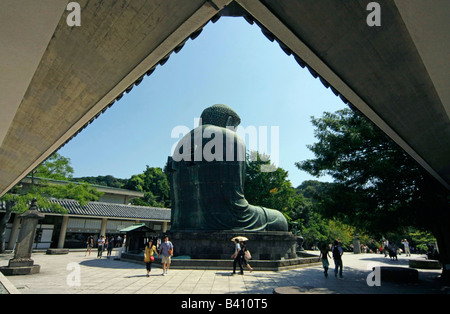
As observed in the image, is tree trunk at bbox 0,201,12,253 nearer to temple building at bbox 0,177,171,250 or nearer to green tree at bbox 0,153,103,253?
green tree at bbox 0,153,103,253

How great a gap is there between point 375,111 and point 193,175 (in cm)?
963

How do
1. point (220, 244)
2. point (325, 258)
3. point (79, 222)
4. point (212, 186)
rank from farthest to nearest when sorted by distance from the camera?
A: point (79, 222), point (212, 186), point (220, 244), point (325, 258)

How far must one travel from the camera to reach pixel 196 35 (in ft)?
10.1

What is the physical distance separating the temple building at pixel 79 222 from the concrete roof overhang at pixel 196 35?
2033 cm

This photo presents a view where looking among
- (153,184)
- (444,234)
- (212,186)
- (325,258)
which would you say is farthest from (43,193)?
(153,184)

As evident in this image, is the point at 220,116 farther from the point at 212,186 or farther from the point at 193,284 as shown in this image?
the point at 193,284

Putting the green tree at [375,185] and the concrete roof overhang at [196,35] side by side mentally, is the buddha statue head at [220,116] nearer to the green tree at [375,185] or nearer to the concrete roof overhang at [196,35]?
the green tree at [375,185]

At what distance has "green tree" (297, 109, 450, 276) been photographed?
8.30 meters

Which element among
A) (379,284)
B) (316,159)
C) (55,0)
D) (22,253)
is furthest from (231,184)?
(55,0)

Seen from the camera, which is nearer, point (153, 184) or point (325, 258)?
point (325, 258)

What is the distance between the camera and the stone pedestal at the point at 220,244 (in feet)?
35.1

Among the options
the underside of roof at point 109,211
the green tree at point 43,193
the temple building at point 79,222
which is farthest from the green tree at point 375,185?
the underside of roof at point 109,211

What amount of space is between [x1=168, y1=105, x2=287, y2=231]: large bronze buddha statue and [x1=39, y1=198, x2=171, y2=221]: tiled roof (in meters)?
13.3

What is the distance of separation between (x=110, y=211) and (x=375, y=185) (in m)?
22.6
